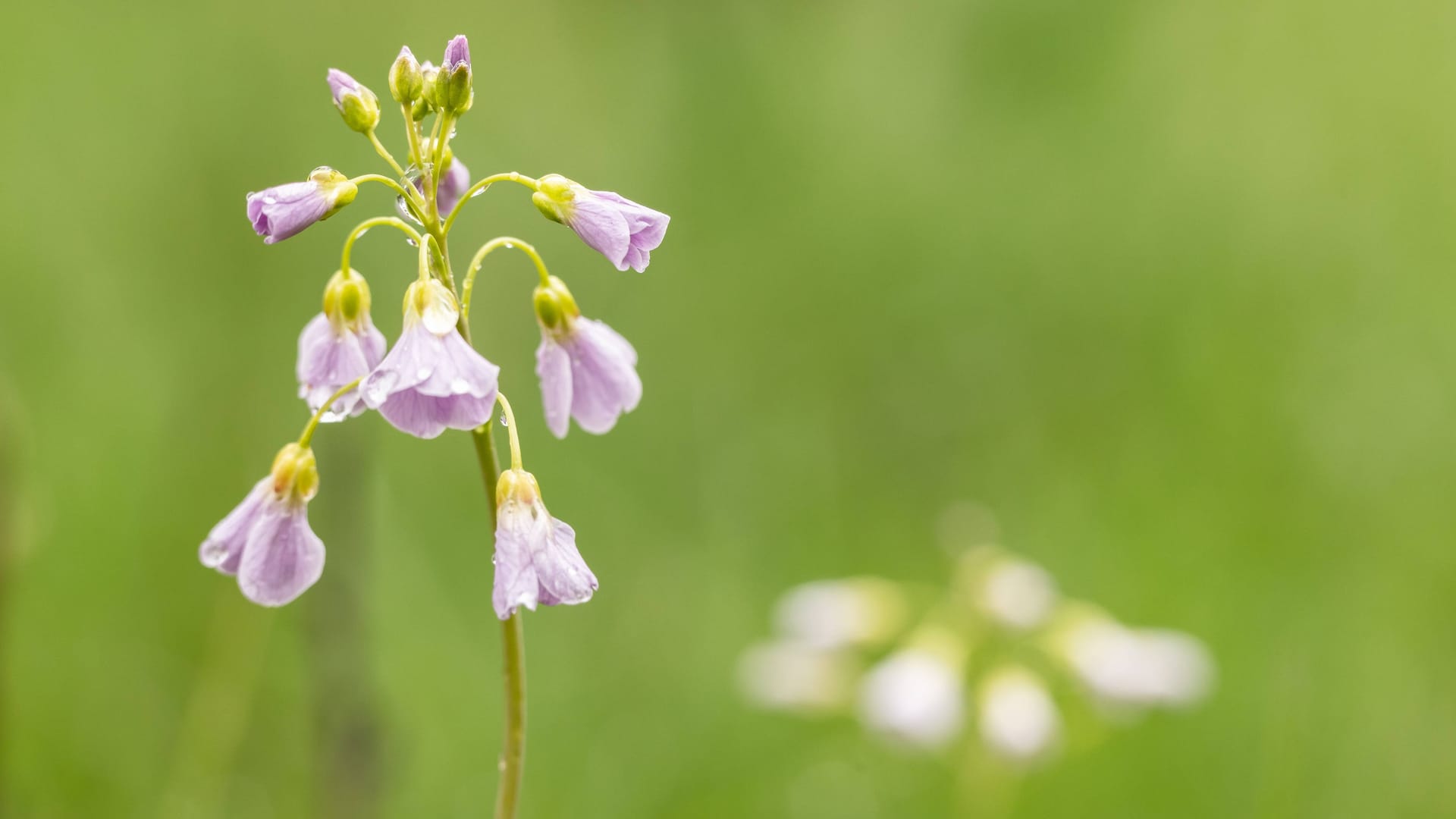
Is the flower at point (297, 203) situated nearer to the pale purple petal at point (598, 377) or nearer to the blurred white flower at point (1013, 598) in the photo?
the pale purple petal at point (598, 377)

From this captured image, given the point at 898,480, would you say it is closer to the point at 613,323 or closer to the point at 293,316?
the point at 613,323

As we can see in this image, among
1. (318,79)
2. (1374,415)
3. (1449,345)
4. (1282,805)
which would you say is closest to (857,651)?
(1282,805)

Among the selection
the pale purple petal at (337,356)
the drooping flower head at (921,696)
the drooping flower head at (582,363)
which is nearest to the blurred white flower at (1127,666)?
the drooping flower head at (921,696)

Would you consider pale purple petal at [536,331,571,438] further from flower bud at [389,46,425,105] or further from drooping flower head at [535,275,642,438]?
flower bud at [389,46,425,105]

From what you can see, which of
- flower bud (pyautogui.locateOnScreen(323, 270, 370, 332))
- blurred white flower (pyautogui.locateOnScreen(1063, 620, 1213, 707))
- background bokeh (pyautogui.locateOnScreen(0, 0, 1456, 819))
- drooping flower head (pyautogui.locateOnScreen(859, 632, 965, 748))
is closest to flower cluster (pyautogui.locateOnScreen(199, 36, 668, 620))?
flower bud (pyautogui.locateOnScreen(323, 270, 370, 332))

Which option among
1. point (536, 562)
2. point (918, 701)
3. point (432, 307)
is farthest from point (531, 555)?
point (918, 701)
